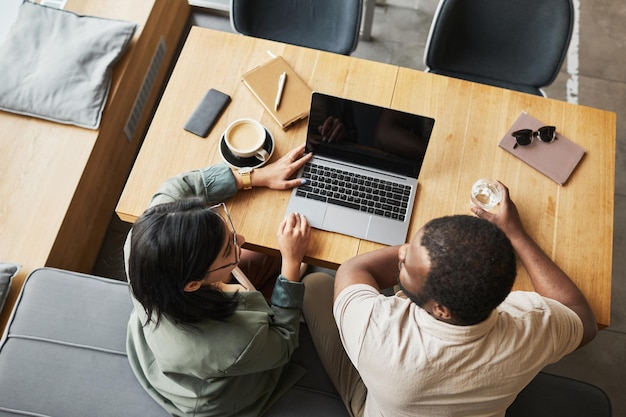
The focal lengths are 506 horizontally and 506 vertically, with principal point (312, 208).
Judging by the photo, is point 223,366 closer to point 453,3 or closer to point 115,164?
point 115,164

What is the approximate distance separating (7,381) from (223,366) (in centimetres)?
73

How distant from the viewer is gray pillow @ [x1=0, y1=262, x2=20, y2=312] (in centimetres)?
173

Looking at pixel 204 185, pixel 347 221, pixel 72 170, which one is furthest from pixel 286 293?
pixel 72 170

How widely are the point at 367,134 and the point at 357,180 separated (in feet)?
0.54

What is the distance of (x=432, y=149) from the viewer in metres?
1.64

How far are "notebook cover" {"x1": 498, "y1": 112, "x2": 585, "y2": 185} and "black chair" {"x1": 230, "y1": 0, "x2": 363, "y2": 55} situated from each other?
84 centimetres

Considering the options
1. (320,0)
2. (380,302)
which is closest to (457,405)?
(380,302)

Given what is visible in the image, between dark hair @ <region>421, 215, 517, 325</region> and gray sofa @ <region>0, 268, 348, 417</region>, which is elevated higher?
dark hair @ <region>421, 215, 517, 325</region>

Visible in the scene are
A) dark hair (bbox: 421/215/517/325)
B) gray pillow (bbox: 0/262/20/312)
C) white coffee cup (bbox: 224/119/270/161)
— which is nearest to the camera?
dark hair (bbox: 421/215/517/325)

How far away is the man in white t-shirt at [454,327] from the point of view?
3.36ft

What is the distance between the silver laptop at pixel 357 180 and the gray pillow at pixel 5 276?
103 cm

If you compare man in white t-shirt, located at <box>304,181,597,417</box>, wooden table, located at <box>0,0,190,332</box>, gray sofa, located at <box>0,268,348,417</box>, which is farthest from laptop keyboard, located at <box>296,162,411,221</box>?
wooden table, located at <box>0,0,190,332</box>

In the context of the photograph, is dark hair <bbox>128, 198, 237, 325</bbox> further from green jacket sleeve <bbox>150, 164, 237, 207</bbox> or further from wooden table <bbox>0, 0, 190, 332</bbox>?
wooden table <bbox>0, 0, 190, 332</bbox>

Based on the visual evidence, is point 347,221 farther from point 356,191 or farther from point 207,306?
point 207,306
